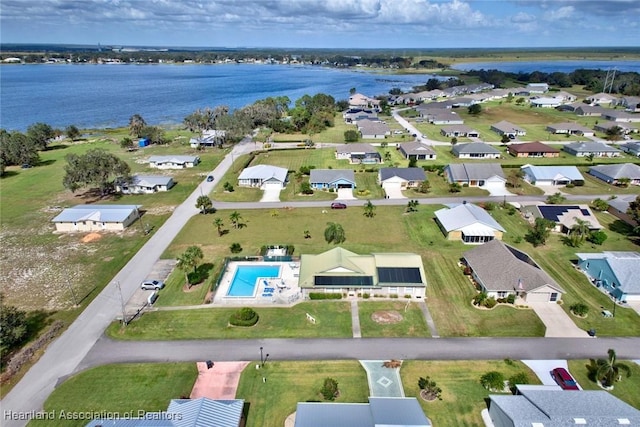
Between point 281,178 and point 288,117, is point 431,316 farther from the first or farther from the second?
point 288,117

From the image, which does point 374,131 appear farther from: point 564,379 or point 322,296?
point 564,379

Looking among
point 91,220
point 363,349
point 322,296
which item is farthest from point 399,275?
point 91,220

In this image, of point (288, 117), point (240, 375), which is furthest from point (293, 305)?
point (288, 117)

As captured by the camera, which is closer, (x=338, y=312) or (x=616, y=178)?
(x=338, y=312)

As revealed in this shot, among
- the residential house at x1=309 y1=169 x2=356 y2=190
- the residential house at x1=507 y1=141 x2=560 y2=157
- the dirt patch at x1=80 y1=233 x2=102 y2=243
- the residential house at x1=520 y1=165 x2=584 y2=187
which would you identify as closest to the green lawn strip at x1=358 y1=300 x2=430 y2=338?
the residential house at x1=309 y1=169 x2=356 y2=190

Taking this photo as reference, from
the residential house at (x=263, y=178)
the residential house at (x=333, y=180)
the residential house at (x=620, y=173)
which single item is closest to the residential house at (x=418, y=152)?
the residential house at (x=333, y=180)
